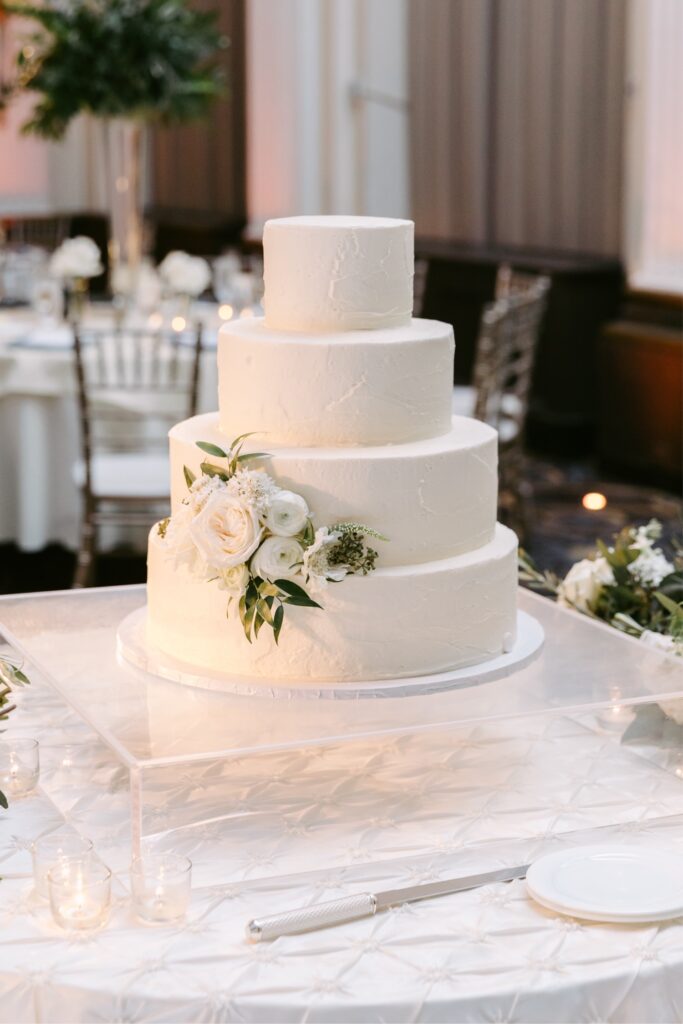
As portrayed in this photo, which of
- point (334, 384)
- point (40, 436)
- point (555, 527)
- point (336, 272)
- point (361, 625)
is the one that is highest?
point (336, 272)

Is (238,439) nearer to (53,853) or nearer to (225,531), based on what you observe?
(225,531)

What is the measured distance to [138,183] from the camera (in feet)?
21.3

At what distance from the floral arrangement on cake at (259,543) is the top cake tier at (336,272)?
283mm

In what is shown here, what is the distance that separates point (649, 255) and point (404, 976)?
250 inches

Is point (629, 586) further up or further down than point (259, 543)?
further down

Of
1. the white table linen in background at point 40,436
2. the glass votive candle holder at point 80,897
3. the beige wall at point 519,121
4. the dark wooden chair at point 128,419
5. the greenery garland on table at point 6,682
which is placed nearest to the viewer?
the glass votive candle holder at point 80,897

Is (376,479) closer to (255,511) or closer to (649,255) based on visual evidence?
(255,511)

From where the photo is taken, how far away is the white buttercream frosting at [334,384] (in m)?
2.38

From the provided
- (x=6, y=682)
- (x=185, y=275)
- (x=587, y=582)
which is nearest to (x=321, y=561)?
(x=6, y=682)

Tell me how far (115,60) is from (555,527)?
269cm

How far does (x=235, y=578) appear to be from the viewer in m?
2.25

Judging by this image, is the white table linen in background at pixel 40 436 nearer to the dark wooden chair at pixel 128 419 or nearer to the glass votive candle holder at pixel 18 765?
the dark wooden chair at pixel 128 419

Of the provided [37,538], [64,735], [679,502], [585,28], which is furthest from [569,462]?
[64,735]

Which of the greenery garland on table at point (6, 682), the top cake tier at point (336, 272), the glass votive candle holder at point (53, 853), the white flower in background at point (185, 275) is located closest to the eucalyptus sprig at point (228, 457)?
the top cake tier at point (336, 272)
